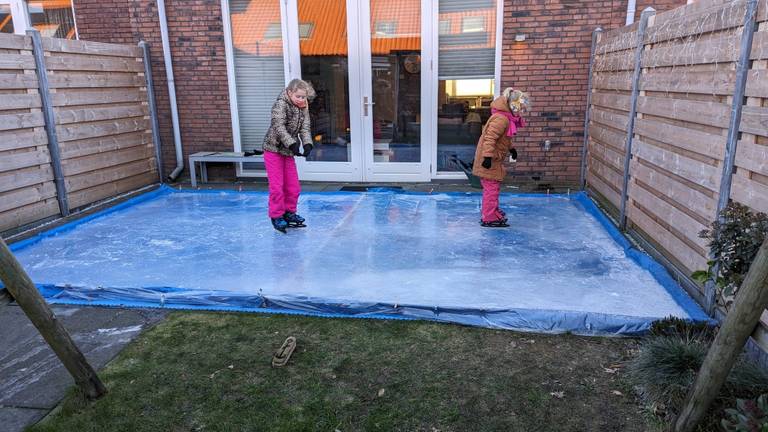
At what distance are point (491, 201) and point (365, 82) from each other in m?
3.12

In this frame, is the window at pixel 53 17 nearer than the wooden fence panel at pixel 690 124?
No

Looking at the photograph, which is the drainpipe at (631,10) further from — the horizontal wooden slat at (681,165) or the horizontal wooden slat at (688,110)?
the horizontal wooden slat at (681,165)

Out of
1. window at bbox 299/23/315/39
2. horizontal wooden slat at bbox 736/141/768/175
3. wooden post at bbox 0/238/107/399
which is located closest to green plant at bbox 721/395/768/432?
horizontal wooden slat at bbox 736/141/768/175

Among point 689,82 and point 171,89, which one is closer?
point 689,82

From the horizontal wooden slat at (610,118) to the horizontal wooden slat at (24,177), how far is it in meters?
6.32

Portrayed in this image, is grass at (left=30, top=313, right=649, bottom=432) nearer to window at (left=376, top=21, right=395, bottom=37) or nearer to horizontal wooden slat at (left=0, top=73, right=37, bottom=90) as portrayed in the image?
horizontal wooden slat at (left=0, top=73, right=37, bottom=90)

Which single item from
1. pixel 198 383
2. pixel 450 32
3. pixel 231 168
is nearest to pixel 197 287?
pixel 198 383

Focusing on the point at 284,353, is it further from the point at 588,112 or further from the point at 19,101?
the point at 588,112

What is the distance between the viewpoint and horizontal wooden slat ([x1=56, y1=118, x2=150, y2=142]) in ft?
21.2

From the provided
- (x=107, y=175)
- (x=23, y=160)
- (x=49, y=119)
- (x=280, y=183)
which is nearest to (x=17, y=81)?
(x=49, y=119)

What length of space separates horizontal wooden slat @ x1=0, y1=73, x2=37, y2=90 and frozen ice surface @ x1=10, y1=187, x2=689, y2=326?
1.60m

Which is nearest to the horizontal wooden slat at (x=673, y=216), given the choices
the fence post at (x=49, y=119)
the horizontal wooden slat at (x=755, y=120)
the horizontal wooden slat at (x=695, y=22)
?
the horizontal wooden slat at (x=755, y=120)

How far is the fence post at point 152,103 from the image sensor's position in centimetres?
812

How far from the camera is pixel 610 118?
20.1 ft
